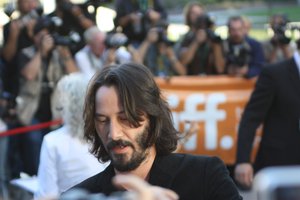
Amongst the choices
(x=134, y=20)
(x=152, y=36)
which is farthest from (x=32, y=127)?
(x=134, y=20)

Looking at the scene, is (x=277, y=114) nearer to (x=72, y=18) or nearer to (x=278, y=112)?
(x=278, y=112)

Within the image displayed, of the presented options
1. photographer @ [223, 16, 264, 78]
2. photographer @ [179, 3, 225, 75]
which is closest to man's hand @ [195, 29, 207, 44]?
photographer @ [179, 3, 225, 75]

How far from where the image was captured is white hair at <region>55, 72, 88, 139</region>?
4.31 meters

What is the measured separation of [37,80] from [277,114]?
2977 mm

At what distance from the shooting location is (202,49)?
9086mm

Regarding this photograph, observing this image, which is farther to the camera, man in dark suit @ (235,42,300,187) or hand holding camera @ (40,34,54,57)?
hand holding camera @ (40,34,54,57)

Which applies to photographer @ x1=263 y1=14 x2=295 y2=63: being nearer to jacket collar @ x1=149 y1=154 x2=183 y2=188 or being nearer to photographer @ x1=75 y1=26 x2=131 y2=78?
photographer @ x1=75 y1=26 x2=131 y2=78

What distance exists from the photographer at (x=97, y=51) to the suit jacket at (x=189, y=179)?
503 cm

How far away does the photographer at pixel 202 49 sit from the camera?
898 centimetres

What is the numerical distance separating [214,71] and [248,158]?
371 centimetres

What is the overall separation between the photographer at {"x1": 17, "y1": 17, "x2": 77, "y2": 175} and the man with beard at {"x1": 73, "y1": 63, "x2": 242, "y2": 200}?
15.9 feet

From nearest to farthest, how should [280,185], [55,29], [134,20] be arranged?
[280,185], [55,29], [134,20]

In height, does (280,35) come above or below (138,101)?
below

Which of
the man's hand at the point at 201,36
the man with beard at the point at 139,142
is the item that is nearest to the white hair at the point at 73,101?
the man with beard at the point at 139,142
